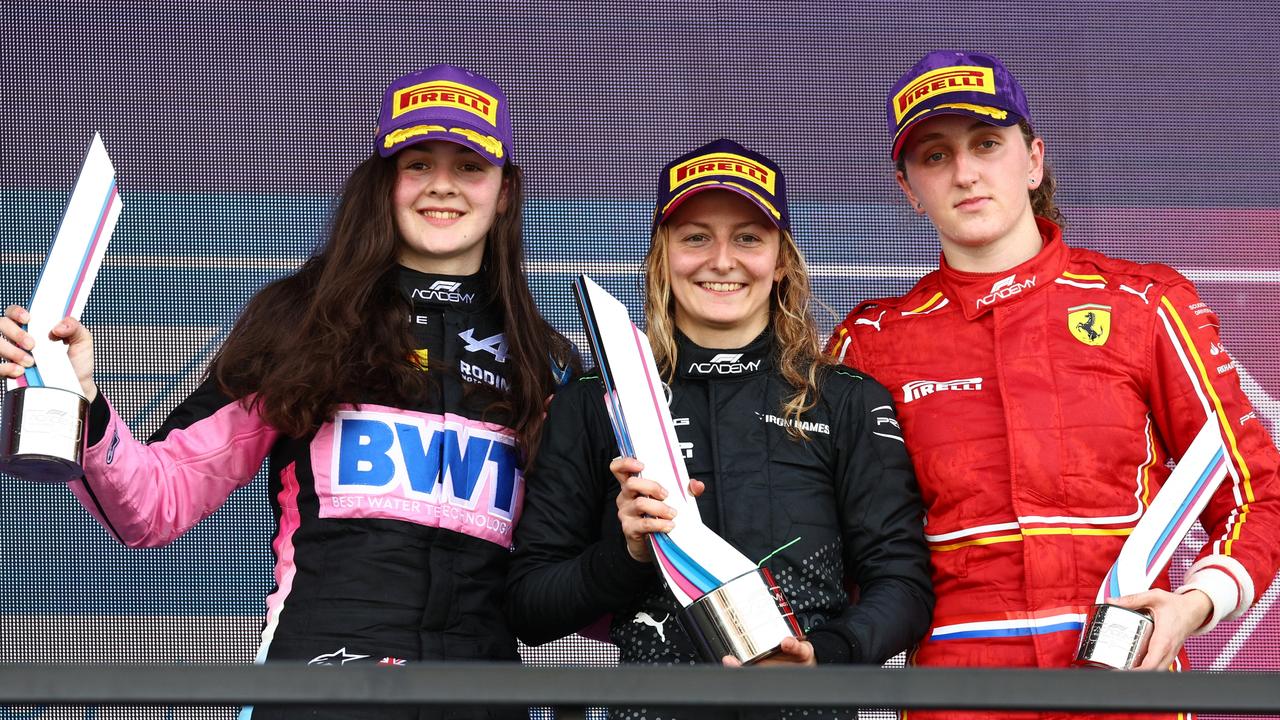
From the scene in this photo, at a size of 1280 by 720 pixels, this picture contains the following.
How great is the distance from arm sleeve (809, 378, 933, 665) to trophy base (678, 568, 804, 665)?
0.50 ft

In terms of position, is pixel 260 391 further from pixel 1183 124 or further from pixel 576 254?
pixel 1183 124

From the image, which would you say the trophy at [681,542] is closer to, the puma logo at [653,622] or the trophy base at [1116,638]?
the puma logo at [653,622]

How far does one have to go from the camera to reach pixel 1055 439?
1.67 meters

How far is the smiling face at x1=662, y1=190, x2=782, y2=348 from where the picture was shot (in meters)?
1.71

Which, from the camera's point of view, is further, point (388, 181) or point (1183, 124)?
point (1183, 124)

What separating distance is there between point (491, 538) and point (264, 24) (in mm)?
1343

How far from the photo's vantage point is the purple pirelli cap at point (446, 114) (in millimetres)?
1813

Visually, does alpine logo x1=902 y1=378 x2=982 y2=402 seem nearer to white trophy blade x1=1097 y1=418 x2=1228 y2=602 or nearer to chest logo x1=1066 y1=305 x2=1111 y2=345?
chest logo x1=1066 y1=305 x2=1111 y2=345

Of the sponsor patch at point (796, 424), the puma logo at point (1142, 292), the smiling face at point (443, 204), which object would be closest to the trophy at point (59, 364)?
the smiling face at point (443, 204)

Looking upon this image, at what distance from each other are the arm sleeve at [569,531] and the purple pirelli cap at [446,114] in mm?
357

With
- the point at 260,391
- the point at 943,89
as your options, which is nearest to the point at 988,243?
the point at 943,89

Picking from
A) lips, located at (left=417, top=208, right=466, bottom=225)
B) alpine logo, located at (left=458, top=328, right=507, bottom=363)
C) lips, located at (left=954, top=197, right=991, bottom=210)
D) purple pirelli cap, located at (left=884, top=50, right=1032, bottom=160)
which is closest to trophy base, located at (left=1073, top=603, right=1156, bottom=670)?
lips, located at (left=954, top=197, right=991, bottom=210)

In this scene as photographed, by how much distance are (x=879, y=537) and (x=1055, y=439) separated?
250 mm

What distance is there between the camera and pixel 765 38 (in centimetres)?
272
